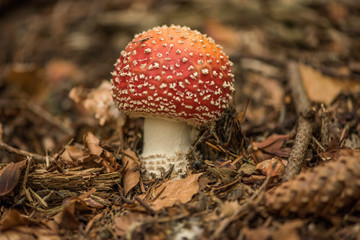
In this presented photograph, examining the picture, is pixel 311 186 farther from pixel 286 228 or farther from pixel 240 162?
pixel 240 162

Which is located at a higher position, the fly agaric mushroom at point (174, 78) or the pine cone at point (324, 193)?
the fly agaric mushroom at point (174, 78)

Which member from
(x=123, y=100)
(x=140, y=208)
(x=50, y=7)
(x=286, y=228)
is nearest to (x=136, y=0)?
(x=50, y=7)

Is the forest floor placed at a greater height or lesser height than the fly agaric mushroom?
lesser

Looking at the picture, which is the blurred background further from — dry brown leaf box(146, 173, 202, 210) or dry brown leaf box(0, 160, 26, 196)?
dry brown leaf box(146, 173, 202, 210)

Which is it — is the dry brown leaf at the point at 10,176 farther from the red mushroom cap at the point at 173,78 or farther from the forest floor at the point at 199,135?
the red mushroom cap at the point at 173,78

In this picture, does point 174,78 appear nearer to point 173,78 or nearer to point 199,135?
point 173,78

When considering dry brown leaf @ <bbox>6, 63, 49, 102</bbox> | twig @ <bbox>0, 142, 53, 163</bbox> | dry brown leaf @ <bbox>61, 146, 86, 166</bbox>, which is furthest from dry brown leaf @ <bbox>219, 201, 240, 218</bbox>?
dry brown leaf @ <bbox>6, 63, 49, 102</bbox>

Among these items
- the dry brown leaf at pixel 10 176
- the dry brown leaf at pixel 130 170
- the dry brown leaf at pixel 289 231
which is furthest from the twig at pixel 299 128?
the dry brown leaf at pixel 10 176
